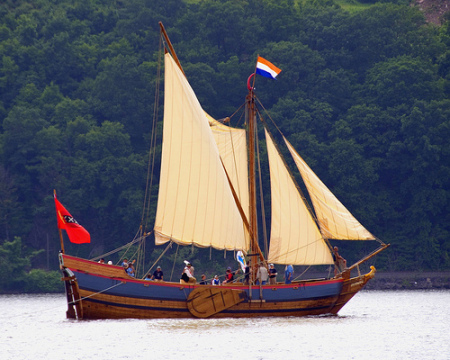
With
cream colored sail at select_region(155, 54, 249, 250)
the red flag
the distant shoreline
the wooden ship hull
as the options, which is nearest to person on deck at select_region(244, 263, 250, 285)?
the wooden ship hull

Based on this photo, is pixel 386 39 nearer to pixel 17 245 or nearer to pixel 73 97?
pixel 73 97

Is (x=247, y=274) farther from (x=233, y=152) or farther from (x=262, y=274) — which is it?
(x=233, y=152)

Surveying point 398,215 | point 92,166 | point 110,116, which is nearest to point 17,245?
point 92,166

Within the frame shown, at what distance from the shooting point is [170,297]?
49281mm

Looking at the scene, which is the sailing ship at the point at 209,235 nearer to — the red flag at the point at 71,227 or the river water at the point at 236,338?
the river water at the point at 236,338

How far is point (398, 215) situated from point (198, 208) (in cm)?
4818

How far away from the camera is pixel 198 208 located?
165 ft

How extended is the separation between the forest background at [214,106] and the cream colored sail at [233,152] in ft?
131

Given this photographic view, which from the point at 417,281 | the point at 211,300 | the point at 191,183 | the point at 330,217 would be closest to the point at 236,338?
the point at 211,300

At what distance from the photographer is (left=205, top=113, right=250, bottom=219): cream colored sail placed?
5434cm

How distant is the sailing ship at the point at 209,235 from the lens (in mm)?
48969

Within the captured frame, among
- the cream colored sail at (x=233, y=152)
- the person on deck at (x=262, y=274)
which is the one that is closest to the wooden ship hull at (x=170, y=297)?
the person on deck at (x=262, y=274)

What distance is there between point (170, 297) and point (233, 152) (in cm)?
939

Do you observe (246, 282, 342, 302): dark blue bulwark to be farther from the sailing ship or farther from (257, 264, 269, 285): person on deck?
(257, 264, 269, 285): person on deck
